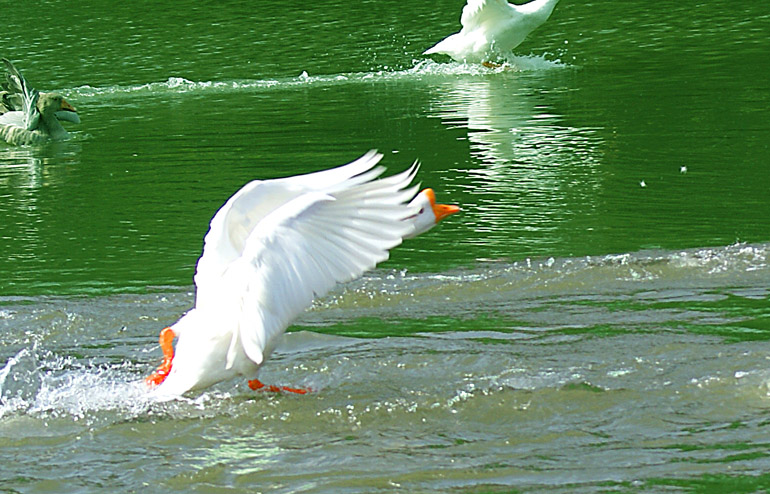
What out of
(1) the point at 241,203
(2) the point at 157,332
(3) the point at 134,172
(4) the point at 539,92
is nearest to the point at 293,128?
(3) the point at 134,172

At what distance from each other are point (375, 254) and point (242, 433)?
0.99m

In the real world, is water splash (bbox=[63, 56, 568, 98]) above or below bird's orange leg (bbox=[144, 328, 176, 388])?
above

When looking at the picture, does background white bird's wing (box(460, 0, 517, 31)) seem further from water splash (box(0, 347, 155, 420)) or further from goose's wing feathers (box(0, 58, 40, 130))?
water splash (box(0, 347, 155, 420))

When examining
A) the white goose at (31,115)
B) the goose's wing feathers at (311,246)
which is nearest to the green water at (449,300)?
the white goose at (31,115)

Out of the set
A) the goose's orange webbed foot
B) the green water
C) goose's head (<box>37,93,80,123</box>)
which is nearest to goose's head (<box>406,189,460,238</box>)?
the green water

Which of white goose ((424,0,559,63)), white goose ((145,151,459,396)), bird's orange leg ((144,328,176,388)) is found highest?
white goose ((424,0,559,63))

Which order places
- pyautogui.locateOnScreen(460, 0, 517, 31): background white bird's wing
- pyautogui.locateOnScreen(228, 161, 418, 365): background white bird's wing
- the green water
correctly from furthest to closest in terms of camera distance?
pyautogui.locateOnScreen(460, 0, 517, 31): background white bird's wing
pyautogui.locateOnScreen(228, 161, 418, 365): background white bird's wing
the green water

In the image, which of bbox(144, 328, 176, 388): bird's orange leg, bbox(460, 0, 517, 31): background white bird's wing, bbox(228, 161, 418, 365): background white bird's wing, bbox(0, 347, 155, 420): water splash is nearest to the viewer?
bbox(228, 161, 418, 365): background white bird's wing

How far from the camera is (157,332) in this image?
6.61 meters

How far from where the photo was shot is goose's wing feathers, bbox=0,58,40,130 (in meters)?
14.2

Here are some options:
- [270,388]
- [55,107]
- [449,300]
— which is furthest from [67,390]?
[55,107]

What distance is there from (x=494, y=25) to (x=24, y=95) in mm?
7321

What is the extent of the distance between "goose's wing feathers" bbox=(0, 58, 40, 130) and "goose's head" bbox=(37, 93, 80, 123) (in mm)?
72

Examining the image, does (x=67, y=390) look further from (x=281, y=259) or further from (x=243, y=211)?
(x=281, y=259)
